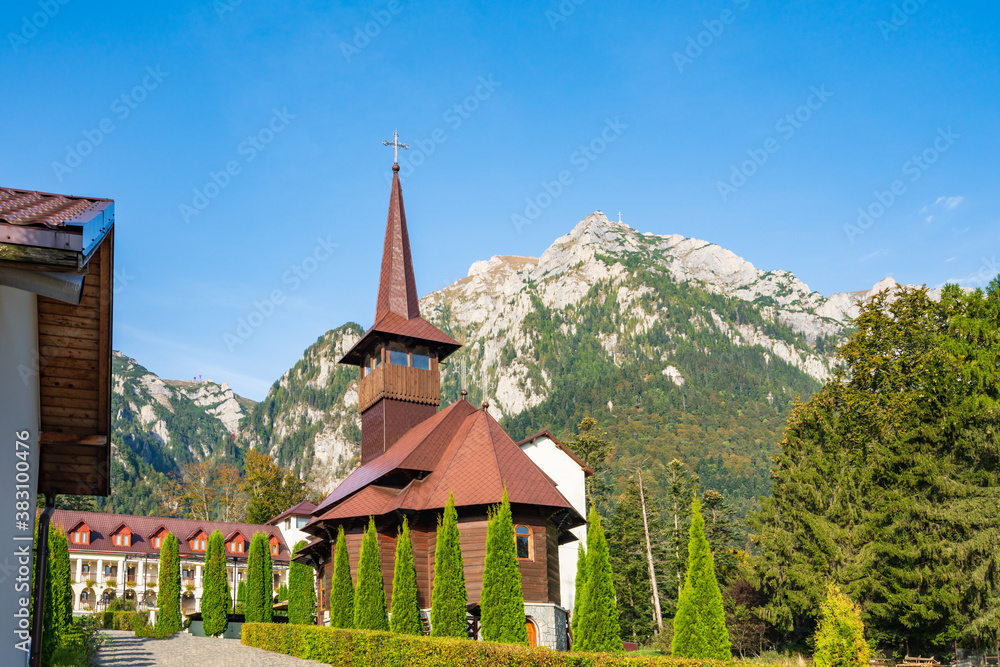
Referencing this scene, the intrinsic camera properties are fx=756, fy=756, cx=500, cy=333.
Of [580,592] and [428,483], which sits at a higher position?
[428,483]

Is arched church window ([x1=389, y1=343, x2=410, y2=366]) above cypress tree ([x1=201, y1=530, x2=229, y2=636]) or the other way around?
above

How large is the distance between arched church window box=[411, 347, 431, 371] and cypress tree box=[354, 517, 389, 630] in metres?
12.1

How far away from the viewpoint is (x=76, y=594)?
5106 centimetres

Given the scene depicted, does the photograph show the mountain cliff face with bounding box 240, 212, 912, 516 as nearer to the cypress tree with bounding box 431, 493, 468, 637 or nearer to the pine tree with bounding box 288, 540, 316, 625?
the pine tree with bounding box 288, 540, 316, 625

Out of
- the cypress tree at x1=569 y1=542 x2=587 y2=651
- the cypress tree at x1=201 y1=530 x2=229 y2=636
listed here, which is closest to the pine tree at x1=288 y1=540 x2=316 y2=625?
the cypress tree at x1=201 y1=530 x2=229 y2=636

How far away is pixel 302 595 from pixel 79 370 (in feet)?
88.0

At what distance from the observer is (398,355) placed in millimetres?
30875

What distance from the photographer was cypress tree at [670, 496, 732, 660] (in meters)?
12.4

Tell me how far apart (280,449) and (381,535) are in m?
153

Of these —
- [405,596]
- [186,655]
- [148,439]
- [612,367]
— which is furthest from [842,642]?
[148,439]

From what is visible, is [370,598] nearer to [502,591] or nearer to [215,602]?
[502,591]

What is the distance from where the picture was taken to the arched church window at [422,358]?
3136 cm

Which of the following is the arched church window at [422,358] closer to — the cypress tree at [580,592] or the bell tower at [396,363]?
the bell tower at [396,363]

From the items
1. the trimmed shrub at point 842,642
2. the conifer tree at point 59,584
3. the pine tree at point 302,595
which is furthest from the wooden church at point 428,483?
the trimmed shrub at point 842,642
